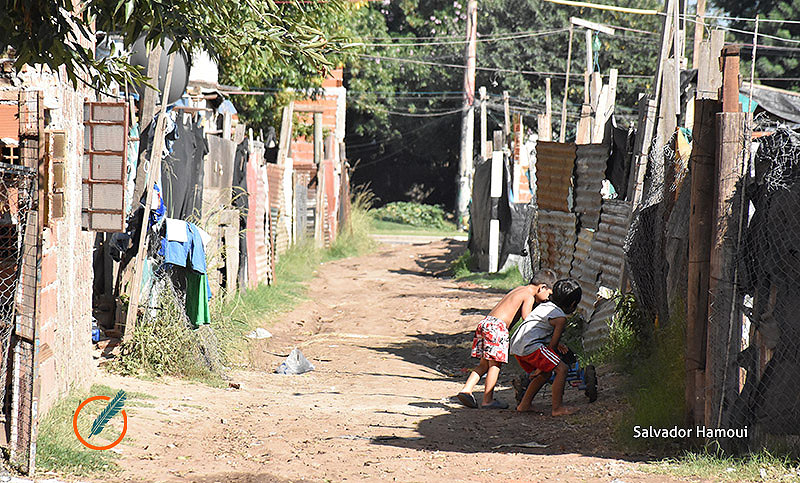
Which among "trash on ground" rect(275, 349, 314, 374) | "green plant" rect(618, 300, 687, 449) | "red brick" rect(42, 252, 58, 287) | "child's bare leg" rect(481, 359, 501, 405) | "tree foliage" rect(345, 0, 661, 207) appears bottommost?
"trash on ground" rect(275, 349, 314, 374)

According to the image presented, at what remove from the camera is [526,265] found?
15.1m

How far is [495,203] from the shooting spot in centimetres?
1576

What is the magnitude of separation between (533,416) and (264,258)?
7388 millimetres

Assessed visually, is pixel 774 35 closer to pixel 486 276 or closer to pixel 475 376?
pixel 486 276

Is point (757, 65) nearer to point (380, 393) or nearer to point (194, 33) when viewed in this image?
point (380, 393)

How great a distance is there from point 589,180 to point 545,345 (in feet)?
10.1

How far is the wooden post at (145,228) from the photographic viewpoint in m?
7.50

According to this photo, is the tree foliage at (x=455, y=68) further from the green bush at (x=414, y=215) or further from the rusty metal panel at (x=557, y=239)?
the rusty metal panel at (x=557, y=239)

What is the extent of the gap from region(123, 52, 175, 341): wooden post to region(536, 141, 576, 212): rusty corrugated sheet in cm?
452

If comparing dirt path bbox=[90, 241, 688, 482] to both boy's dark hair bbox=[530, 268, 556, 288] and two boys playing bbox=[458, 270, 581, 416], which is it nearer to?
two boys playing bbox=[458, 270, 581, 416]

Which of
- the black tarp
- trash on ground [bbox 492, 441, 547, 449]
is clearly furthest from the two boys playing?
the black tarp

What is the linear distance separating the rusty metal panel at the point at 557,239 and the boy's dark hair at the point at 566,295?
2.60 m

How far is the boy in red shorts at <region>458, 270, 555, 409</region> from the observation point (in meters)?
6.99

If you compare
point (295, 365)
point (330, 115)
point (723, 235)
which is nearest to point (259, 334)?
point (295, 365)
